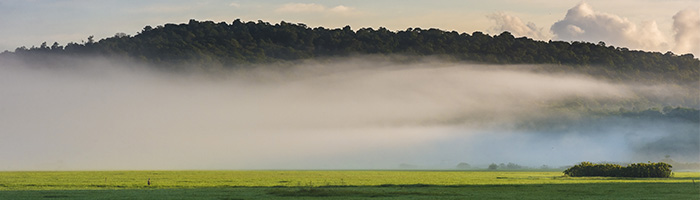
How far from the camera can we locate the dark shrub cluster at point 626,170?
87938 millimetres

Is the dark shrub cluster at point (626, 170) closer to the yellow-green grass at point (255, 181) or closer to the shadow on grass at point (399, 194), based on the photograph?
the yellow-green grass at point (255, 181)

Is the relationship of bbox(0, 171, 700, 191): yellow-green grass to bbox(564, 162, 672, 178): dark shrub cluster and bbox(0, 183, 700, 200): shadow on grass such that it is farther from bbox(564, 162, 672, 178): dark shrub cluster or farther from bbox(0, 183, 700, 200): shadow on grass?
bbox(0, 183, 700, 200): shadow on grass

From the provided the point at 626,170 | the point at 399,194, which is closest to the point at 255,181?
the point at 399,194

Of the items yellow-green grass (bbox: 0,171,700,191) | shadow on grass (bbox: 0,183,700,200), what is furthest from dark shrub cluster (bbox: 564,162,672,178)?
shadow on grass (bbox: 0,183,700,200)

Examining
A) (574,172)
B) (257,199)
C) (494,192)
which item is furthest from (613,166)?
(257,199)

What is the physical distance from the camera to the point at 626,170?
90.3 metres

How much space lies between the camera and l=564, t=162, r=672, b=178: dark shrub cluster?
8794cm

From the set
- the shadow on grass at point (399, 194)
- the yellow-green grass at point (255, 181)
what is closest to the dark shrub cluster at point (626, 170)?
the yellow-green grass at point (255, 181)

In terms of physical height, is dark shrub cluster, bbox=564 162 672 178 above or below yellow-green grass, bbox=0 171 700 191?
above

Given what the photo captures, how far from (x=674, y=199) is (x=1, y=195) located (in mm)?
37002

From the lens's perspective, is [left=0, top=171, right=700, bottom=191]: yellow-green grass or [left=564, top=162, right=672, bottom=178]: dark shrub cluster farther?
[left=564, top=162, right=672, bottom=178]: dark shrub cluster

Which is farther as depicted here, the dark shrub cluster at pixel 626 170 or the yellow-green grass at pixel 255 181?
the dark shrub cluster at pixel 626 170

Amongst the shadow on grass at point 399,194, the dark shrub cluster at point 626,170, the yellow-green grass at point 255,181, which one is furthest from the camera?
the dark shrub cluster at point 626,170

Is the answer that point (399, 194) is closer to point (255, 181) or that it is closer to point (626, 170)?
point (255, 181)
